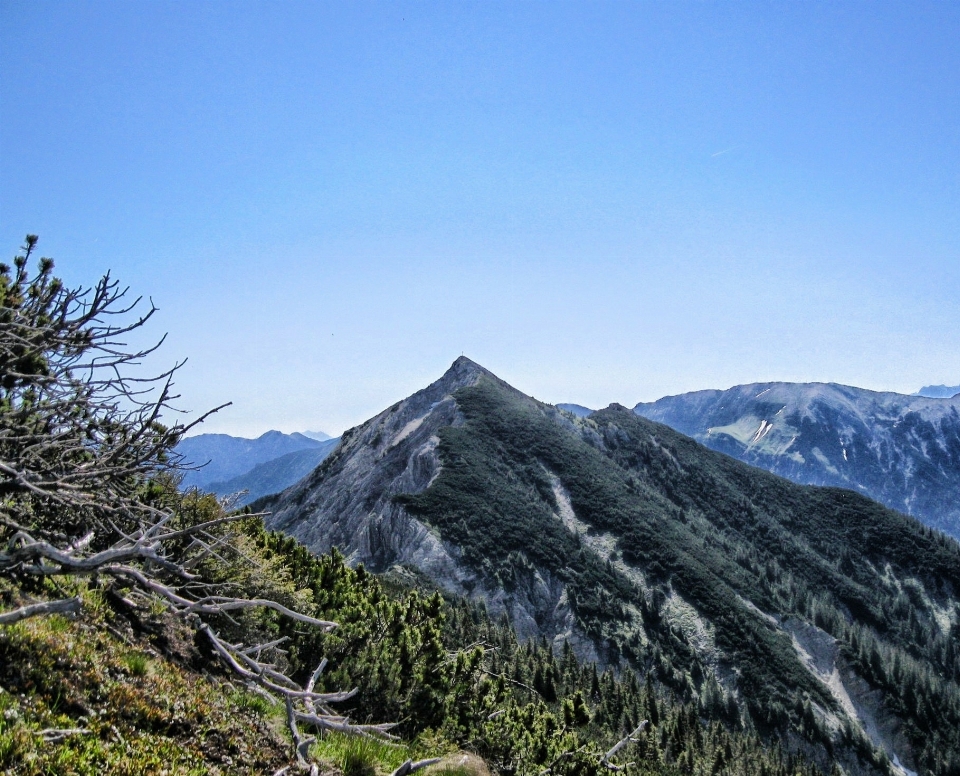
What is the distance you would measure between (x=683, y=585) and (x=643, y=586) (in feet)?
31.7

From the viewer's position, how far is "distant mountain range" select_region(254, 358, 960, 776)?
115 m

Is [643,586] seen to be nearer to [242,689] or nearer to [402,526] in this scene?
[402,526]

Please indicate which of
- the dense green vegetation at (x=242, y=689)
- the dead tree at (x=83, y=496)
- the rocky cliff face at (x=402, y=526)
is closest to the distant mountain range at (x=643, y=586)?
the rocky cliff face at (x=402, y=526)

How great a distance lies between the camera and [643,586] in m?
138

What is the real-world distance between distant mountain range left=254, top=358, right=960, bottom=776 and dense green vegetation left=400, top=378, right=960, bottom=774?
1.60 feet

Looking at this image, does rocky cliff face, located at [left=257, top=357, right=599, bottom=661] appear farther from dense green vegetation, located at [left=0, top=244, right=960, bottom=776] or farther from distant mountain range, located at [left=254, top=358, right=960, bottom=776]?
dense green vegetation, located at [left=0, top=244, right=960, bottom=776]

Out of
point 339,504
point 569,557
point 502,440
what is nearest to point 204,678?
point 569,557

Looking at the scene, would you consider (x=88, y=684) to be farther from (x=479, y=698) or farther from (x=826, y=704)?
(x=826, y=704)

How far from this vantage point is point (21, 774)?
14.7 feet

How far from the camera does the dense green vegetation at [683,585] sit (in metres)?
117

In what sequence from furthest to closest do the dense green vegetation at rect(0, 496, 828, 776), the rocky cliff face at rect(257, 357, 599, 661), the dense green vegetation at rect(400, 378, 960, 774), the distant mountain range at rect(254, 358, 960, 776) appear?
the rocky cliff face at rect(257, 357, 599, 661), the dense green vegetation at rect(400, 378, 960, 774), the distant mountain range at rect(254, 358, 960, 776), the dense green vegetation at rect(0, 496, 828, 776)

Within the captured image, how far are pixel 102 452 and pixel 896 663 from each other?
585 ft

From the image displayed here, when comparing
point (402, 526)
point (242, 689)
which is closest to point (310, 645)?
point (242, 689)

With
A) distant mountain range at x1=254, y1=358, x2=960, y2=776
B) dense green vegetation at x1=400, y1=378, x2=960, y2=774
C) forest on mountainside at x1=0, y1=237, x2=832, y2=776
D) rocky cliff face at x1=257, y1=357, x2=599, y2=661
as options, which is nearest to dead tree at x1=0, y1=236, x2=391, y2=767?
forest on mountainside at x1=0, y1=237, x2=832, y2=776
